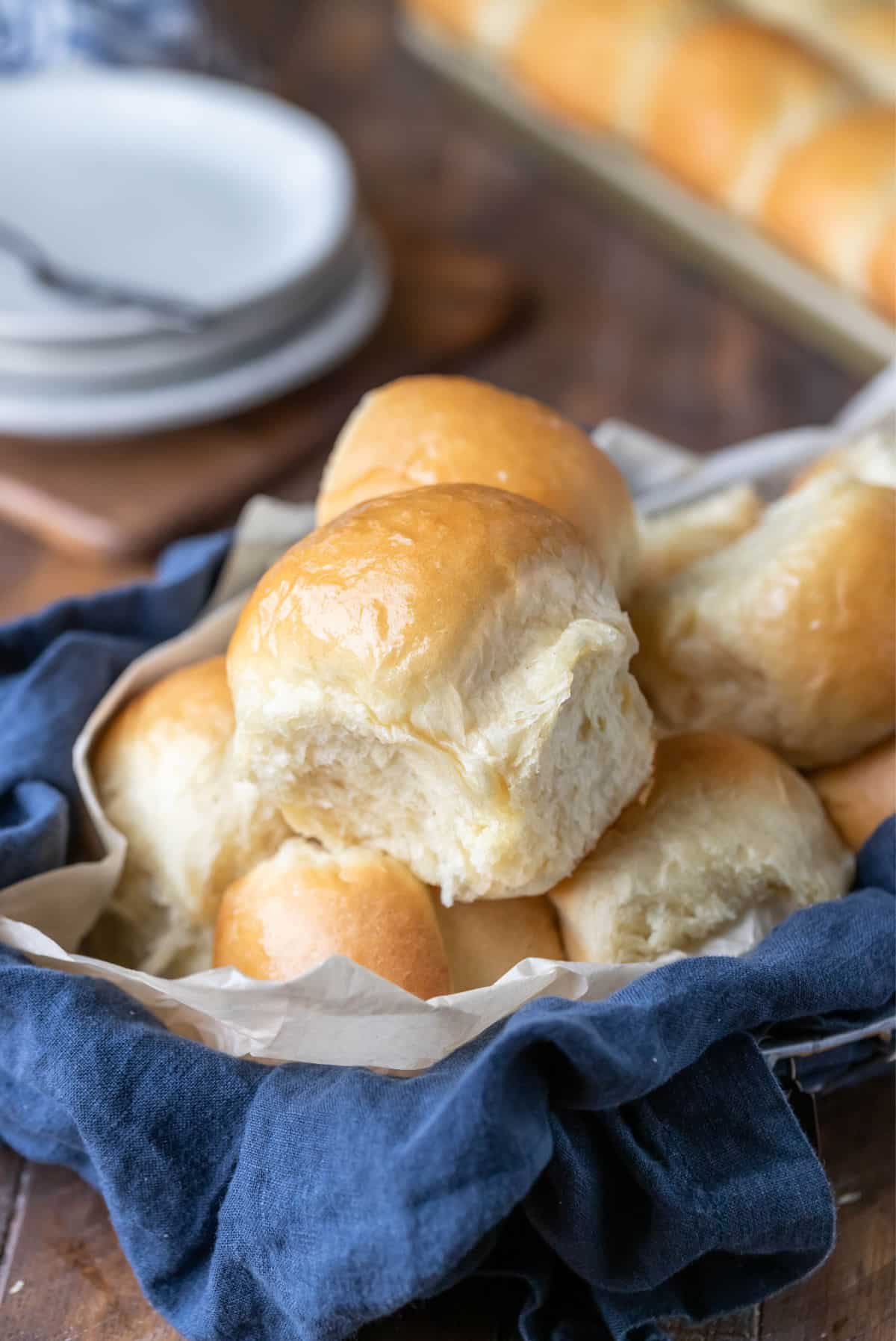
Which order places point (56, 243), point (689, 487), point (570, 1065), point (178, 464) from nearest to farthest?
1. point (570, 1065)
2. point (689, 487)
3. point (178, 464)
4. point (56, 243)

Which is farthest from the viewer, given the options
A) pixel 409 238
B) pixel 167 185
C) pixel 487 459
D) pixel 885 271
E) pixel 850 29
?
pixel 850 29

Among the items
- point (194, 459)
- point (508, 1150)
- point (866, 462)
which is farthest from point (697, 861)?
point (194, 459)

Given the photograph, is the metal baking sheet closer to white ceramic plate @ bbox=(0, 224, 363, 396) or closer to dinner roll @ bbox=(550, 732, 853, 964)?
white ceramic plate @ bbox=(0, 224, 363, 396)

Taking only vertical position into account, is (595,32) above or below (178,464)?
above

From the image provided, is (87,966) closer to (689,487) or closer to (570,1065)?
(570,1065)

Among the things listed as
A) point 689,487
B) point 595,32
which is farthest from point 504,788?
point 595,32

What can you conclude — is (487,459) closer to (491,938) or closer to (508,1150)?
(491,938)

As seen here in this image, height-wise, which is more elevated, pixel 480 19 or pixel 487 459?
pixel 487 459
